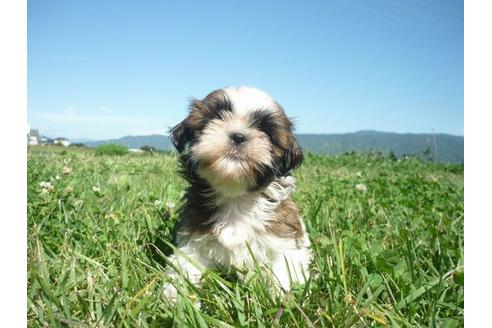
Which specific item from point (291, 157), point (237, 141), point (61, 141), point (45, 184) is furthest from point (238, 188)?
point (61, 141)

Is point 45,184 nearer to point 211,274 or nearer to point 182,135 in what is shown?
point 182,135

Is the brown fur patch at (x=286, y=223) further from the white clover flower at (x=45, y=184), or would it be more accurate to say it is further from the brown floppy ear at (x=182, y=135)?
the white clover flower at (x=45, y=184)

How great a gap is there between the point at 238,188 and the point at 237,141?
25cm

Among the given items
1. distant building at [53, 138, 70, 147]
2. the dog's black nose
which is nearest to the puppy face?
the dog's black nose

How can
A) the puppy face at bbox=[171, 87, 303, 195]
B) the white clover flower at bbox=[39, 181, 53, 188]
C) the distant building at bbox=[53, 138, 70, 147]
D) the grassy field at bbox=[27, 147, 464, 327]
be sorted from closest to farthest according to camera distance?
1. the grassy field at bbox=[27, 147, 464, 327]
2. the puppy face at bbox=[171, 87, 303, 195]
3. the white clover flower at bbox=[39, 181, 53, 188]
4. the distant building at bbox=[53, 138, 70, 147]

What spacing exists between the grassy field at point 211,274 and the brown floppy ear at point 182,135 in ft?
1.66

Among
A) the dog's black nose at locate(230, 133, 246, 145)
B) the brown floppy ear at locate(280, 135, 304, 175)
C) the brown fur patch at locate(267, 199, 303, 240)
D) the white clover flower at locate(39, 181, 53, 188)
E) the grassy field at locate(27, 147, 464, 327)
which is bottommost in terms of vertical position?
the grassy field at locate(27, 147, 464, 327)

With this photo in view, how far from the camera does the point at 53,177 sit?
10.3ft

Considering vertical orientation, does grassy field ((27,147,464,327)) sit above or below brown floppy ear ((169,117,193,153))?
below

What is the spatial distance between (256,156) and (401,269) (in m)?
0.82

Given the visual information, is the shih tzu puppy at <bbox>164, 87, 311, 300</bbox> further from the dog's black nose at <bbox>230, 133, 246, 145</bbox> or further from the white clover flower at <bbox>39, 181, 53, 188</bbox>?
the white clover flower at <bbox>39, 181, 53, 188</bbox>

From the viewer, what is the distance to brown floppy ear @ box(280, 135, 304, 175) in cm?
235

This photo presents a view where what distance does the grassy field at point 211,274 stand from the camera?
1.70 m
